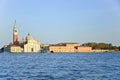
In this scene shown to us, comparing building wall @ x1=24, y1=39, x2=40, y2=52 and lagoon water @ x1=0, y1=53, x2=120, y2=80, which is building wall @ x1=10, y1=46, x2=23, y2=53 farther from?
lagoon water @ x1=0, y1=53, x2=120, y2=80

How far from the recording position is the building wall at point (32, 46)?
128375 mm

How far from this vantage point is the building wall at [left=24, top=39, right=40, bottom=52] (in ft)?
421

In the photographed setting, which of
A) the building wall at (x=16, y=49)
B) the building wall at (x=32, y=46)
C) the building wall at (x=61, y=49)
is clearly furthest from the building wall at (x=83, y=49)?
A: the building wall at (x=16, y=49)

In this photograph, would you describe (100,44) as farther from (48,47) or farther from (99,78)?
(99,78)

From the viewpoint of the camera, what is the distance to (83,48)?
134000mm

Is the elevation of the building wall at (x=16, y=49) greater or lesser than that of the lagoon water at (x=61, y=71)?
greater

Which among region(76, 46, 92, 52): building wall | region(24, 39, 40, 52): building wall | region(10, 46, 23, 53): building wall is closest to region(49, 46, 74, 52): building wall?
region(76, 46, 92, 52): building wall

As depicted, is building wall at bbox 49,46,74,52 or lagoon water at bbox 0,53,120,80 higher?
building wall at bbox 49,46,74,52

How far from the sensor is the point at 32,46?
128875 mm

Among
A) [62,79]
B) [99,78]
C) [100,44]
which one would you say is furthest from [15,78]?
[100,44]

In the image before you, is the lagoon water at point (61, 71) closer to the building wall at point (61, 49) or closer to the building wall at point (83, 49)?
the building wall at point (61, 49)

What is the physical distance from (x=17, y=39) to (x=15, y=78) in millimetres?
119811

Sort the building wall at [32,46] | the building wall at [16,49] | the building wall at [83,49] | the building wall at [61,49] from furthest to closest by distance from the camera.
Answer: the building wall at [83,49], the building wall at [61,49], the building wall at [16,49], the building wall at [32,46]

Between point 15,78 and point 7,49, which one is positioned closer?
point 15,78
